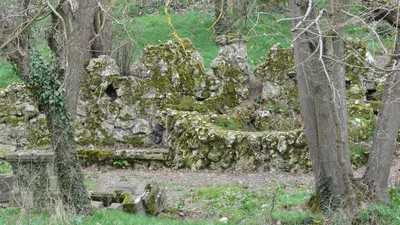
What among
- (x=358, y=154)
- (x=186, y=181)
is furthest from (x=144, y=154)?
(x=358, y=154)

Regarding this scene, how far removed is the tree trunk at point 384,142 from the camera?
9.35 metres

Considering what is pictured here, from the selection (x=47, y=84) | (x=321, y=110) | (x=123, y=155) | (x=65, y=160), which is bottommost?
(x=123, y=155)

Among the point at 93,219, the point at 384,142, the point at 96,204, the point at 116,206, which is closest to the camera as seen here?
the point at 93,219

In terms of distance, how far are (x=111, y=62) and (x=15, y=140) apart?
3.57 m

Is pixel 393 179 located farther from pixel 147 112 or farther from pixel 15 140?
pixel 15 140

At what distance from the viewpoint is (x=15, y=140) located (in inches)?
648

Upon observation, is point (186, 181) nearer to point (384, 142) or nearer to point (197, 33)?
point (384, 142)

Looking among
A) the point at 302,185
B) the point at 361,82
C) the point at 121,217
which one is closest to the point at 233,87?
the point at 361,82

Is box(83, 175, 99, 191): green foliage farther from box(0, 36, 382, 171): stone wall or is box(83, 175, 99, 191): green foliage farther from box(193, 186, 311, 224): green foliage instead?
box(193, 186, 311, 224): green foliage

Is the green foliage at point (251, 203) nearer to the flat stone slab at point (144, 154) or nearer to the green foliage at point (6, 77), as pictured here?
the flat stone slab at point (144, 154)

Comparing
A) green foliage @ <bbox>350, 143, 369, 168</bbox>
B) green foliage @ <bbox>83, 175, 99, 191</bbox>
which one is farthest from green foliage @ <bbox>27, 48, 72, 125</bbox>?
green foliage @ <bbox>350, 143, 369, 168</bbox>

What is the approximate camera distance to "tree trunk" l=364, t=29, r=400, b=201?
368 inches

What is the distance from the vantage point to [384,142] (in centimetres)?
941

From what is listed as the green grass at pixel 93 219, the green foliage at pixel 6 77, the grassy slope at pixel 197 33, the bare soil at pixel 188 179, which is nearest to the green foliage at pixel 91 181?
the bare soil at pixel 188 179
